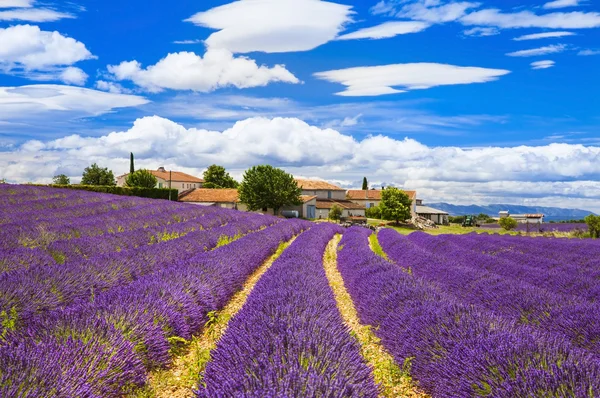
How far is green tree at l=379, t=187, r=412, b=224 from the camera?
146ft

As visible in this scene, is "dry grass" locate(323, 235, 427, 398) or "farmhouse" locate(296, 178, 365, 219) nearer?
"dry grass" locate(323, 235, 427, 398)

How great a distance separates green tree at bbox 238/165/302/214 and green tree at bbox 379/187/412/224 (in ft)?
33.0

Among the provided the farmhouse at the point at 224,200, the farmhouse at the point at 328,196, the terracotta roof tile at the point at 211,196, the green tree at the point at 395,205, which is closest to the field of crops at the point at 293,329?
the green tree at the point at 395,205

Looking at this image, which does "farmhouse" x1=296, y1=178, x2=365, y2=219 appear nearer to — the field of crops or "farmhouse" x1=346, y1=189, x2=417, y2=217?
"farmhouse" x1=346, y1=189, x2=417, y2=217

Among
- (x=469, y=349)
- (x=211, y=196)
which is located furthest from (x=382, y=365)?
(x=211, y=196)

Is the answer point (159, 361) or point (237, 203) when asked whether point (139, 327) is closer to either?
point (159, 361)

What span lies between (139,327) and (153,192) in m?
40.7

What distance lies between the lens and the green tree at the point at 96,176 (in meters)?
68.4

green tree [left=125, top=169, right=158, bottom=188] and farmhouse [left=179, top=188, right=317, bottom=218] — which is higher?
green tree [left=125, top=169, right=158, bottom=188]

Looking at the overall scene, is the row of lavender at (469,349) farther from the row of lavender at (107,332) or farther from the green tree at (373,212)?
the green tree at (373,212)

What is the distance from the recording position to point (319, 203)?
59594mm

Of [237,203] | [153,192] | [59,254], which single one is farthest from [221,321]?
[237,203]

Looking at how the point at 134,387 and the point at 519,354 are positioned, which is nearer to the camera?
the point at 519,354

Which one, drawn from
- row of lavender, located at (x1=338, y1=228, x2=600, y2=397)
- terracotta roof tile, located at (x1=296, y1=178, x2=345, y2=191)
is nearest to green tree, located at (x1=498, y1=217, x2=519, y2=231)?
terracotta roof tile, located at (x1=296, y1=178, x2=345, y2=191)
